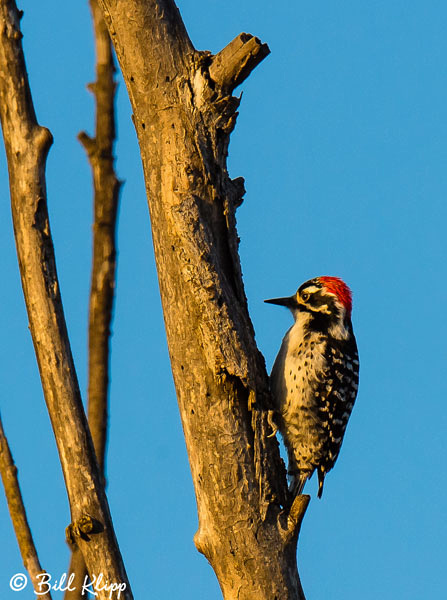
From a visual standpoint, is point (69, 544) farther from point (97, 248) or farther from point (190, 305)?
point (97, 248)

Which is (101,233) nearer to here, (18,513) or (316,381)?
(18,513)

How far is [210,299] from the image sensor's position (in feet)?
A: 13.2

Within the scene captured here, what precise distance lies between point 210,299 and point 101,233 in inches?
35.5

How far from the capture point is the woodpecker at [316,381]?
5.45 m

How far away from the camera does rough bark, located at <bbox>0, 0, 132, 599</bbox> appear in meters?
3.47

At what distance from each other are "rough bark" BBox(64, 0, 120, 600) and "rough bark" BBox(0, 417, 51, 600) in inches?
27.3

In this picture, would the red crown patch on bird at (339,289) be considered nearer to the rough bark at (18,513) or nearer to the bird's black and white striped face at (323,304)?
the bird's black and white striped face at (323,304)

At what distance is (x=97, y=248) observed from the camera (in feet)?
14.9

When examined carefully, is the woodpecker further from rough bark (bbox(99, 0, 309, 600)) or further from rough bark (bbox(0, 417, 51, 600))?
rough bark (bbox(0, 417, 51, 600))

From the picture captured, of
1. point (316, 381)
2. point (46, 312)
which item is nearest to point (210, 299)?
point (46, 312)

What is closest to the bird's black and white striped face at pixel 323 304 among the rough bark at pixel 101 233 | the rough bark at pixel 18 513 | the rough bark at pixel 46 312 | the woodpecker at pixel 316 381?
the woodpecker at pixel 316 381

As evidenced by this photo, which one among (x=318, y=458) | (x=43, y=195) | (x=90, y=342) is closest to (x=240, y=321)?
(x=90, y=342)

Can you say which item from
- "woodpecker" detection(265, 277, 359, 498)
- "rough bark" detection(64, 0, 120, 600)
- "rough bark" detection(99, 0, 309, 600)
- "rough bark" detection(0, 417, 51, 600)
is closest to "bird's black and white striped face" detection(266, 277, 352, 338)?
"woodpecker" detection(265, 277, 359, 498)

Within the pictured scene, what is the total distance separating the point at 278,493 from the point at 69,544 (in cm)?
107
